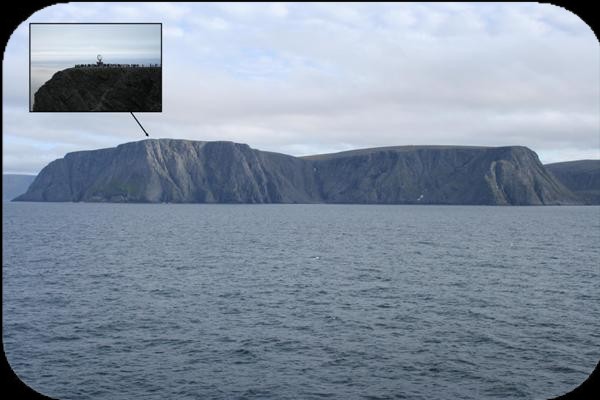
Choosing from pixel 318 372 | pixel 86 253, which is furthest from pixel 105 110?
pixel 86 253

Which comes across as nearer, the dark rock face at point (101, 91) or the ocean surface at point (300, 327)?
the dark rock face at point (101, 91)

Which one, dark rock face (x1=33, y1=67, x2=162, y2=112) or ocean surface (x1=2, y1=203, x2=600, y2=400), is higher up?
dark rock face (x1=33, y1=67, x2=162, y2=112)

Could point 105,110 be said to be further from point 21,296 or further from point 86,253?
point 86,253

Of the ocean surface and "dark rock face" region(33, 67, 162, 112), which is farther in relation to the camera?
the ocean surface

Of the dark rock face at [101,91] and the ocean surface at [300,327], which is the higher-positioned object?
the dark rock face at [101,91]
